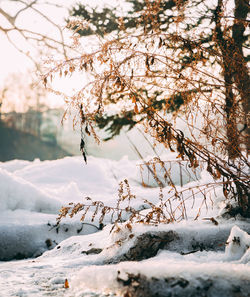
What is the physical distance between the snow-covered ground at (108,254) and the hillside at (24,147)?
13339 millimetres

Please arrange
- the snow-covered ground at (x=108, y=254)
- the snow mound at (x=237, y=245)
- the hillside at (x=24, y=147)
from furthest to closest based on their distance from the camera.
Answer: the hillside at (x=24, y=147), the snow mound at (x=237, y=245), the snow-covered ground at (x=108, y=254)

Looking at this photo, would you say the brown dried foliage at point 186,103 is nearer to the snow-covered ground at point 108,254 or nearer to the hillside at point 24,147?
the snow-covered ground at point 108,254

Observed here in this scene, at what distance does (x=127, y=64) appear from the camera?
78.7 inches

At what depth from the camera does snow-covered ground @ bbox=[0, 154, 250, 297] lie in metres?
1.17

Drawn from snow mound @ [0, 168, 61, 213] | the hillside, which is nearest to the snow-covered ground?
snow mound @ [0, 168, 61, 213]

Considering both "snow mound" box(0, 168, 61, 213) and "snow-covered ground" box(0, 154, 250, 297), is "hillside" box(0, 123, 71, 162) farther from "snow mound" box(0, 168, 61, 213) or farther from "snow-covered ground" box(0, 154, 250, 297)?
"snow-covered ground" box(0, 154, 250, 297)

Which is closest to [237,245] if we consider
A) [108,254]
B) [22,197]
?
[108,254]

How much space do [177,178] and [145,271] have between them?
5.85 meters

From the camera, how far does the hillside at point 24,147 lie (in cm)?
1670

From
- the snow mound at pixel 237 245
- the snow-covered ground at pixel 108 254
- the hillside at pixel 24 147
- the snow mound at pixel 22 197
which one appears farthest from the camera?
the hillside at pixel 24 147

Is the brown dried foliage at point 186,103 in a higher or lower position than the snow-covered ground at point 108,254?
higher

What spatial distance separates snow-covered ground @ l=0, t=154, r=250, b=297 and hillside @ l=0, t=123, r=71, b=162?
43.8 feet

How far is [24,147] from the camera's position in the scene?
687 inches

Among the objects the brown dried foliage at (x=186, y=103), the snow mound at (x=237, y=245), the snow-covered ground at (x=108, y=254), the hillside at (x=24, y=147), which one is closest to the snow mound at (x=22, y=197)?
the snow-covered ground at (x=108, y=254)
